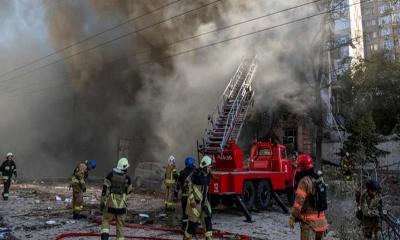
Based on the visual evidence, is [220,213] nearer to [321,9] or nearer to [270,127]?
[321,9]

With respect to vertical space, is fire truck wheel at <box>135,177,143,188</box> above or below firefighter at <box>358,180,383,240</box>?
below

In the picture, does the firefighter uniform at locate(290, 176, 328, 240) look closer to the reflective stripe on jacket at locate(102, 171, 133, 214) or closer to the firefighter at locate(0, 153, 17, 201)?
the reflective stripe on jacket at locate(102, 171, 133, 214)

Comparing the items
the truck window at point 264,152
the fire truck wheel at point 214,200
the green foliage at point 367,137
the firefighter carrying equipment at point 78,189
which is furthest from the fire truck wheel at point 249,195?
the green foliage at point 367,137

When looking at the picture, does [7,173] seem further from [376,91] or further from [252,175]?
[376,91]

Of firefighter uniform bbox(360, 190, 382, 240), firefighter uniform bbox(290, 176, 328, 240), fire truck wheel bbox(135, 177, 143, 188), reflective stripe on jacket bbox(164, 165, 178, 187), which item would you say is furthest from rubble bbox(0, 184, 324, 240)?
fire truck wheel bbox(135, 177, 143, 188)

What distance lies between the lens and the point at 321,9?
13750 mm

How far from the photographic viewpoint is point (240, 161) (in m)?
10.6

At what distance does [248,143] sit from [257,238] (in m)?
14.2

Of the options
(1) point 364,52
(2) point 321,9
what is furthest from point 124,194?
(1) point 364,52

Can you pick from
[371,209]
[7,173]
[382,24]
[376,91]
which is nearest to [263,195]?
[371,209]

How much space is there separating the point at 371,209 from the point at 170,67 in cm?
1135

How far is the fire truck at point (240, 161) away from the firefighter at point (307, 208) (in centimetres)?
435

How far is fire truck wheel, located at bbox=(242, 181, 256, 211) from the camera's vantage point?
10344mm

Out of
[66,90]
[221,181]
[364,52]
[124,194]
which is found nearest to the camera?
[124,194]
